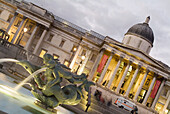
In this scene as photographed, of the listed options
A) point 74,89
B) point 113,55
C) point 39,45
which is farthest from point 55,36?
point 74,89

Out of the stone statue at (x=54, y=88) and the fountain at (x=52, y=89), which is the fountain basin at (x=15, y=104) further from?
the stone statue at (x=54, y=88)

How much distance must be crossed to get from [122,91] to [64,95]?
1241 inches

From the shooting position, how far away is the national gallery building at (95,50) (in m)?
33.7

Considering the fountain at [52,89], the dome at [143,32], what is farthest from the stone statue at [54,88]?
the dome at [143,32]

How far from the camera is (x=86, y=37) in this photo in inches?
Answer: 1535

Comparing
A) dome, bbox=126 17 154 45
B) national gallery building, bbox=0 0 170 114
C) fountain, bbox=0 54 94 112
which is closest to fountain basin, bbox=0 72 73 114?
fountain, bbox=0 54 94 112

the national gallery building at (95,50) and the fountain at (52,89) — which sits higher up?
the national gallery building at (95,50)

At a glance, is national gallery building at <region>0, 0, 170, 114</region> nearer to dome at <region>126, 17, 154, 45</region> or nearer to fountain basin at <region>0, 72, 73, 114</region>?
dome at <region>126, 17, 154, 45</region>

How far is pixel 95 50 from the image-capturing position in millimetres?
39312

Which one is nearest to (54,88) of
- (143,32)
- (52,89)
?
(52,89)

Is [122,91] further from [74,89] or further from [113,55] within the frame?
[74,89]

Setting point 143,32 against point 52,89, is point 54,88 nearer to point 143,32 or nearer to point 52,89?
point 52,89

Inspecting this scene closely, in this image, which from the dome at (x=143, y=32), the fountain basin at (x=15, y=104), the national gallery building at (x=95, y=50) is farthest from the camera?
the dome at (x=143, y=32)

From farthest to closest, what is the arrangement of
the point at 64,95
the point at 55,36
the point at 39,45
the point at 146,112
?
the point at 55,36 → the point at 39,45 → the point at 146,112 → the point at 64,95
